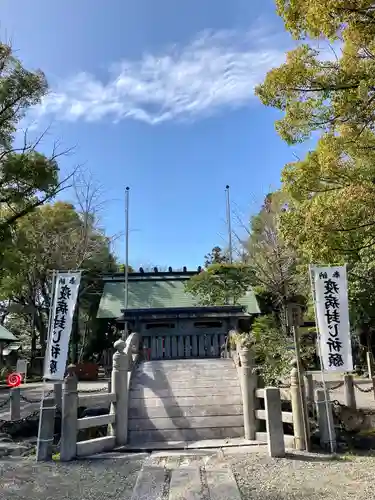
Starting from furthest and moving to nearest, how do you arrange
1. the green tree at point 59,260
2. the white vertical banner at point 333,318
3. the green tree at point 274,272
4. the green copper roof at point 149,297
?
the green tree at point 59,260 < the green copper roof at point 149,297 < the green tree at point 274,272 < the white vertical banner at point 333,318

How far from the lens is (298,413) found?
6.99 m

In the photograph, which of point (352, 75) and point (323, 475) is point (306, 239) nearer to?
point (352, 75)

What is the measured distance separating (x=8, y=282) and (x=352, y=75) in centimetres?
2113

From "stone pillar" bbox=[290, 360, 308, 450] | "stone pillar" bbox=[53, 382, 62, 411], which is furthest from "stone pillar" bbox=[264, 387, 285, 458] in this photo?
"stone pillar" bbox=[53, 382, 62, 411]

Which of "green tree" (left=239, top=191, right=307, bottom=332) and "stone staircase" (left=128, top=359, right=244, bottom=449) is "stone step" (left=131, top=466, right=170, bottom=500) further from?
"green tree" (left=239, top=191, right=307, bottom=332)

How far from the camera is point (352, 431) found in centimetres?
877

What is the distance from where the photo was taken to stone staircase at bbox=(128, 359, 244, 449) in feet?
25.9

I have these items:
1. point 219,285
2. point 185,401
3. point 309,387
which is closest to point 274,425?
point 185,401

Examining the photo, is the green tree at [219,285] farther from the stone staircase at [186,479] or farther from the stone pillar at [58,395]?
the stone staircase at [186,479]

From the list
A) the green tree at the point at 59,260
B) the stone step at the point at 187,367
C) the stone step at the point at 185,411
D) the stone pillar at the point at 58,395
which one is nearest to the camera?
the stone step at the point at 185,411

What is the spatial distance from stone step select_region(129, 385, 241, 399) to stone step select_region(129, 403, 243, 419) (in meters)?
0.38

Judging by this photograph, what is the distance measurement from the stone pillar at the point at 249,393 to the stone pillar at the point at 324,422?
1173 mm

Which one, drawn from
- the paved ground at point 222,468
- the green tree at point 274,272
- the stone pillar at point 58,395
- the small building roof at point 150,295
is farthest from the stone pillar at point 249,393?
the small building roof at point 150,295

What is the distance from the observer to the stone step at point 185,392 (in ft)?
29.0
